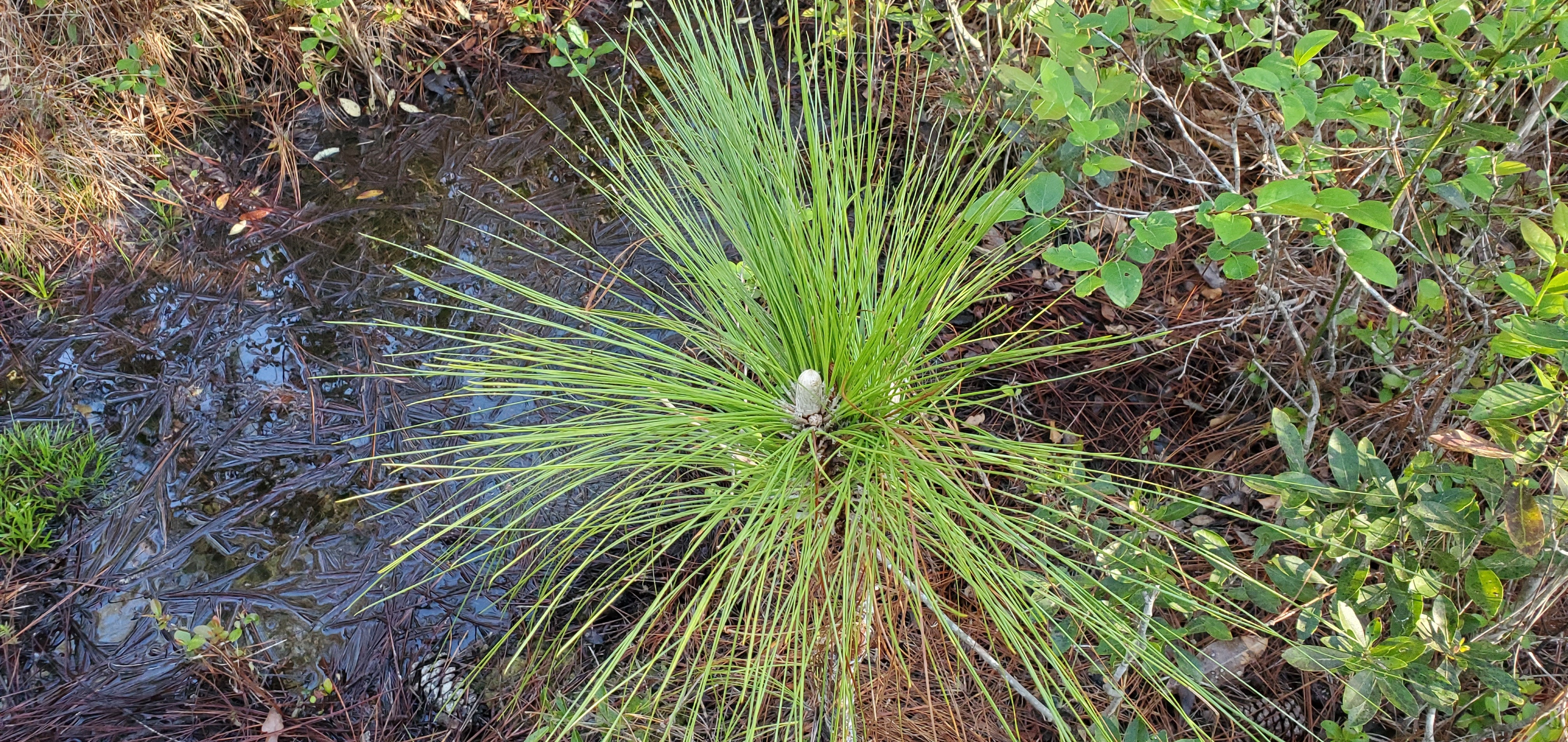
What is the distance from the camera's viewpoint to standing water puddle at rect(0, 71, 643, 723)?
5.83 ft

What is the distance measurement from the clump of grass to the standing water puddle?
0.05m

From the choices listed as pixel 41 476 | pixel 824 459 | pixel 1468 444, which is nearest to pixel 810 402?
pixel 824 459

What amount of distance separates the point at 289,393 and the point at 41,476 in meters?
0.56

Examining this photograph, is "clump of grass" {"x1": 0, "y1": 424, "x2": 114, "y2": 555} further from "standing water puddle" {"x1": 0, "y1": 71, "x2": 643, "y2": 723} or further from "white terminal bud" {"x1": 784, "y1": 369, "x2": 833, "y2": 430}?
"white terminal bud" {"x1": 784, "y1": 369, "x2": 833, "y2": 430}

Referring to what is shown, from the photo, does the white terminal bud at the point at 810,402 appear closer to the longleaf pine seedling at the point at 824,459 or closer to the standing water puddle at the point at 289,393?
the longleaf pine seedling at the point at 824,459

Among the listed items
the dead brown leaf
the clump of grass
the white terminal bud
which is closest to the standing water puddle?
the clump of grass

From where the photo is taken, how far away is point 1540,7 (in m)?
1.04

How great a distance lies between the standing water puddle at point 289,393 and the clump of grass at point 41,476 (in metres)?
0.05

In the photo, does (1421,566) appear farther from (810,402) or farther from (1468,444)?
(810,402)

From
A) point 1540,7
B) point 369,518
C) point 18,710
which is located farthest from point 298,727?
point 1540,7

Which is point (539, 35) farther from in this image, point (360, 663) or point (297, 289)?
point (360, 663)

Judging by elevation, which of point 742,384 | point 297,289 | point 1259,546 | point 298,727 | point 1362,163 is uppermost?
point 1362,163

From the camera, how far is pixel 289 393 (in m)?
2.07

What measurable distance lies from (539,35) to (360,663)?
6.22 ft
